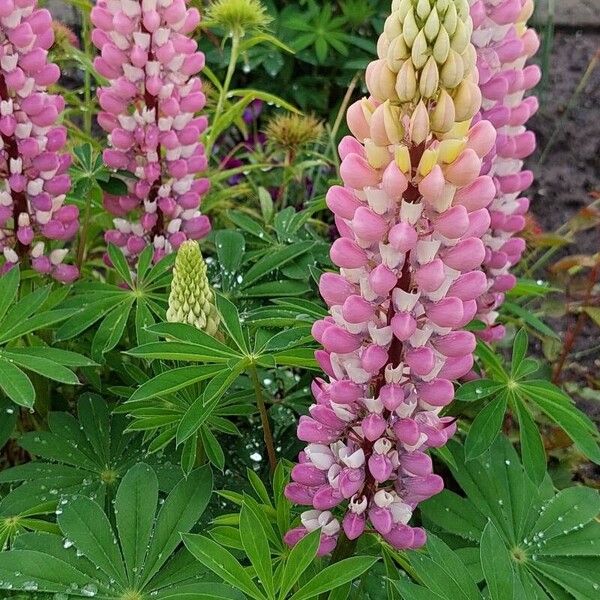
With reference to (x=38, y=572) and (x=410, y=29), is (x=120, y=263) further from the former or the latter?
(x=410, y=29)

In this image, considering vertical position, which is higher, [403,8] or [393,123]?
[403,8]

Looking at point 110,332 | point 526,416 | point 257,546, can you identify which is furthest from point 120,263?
point 526,416

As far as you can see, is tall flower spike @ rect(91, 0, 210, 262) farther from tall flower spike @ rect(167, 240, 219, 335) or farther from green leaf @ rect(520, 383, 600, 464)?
green leaf @ rect(520, 383, 600, 464)

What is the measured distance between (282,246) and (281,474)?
0.68 m

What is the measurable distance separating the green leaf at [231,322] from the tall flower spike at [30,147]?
557 mm

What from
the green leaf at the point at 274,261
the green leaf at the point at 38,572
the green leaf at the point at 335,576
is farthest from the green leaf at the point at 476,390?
the green leaf at the point at 38,572

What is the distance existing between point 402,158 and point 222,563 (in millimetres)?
631

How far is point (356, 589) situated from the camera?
1359mm

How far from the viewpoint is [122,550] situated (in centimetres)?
130

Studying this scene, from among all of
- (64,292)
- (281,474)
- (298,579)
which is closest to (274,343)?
(281,474)

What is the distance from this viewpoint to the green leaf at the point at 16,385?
131 centimetres

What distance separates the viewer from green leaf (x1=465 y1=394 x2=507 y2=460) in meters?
1.38

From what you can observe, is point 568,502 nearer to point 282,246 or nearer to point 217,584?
point 217,584

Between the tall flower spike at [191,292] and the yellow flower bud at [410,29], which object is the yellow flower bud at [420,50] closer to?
the yellow flower bud at [410,29]
